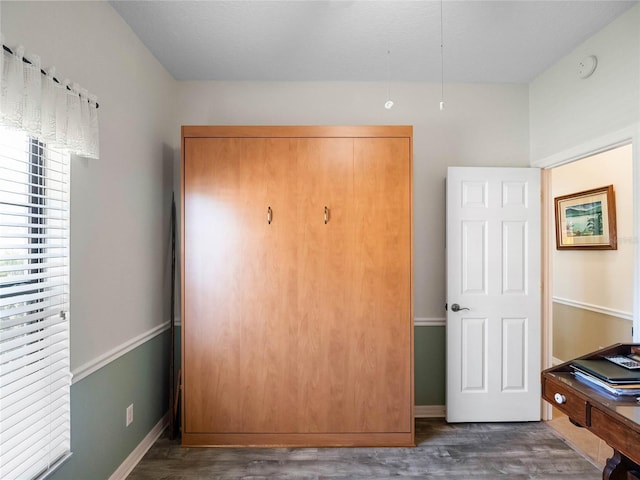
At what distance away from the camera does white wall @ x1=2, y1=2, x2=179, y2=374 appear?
4.99 feet

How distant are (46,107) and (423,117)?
7.99 feet

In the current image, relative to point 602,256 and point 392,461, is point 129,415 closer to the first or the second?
point 392,461

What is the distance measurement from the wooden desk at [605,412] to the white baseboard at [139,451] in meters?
2.32

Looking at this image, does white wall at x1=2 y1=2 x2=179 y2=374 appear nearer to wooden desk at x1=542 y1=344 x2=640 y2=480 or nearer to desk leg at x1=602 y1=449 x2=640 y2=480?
wooden desk at x1=542 y1=344 x2=640 y2=480

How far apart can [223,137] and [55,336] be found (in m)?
1.44

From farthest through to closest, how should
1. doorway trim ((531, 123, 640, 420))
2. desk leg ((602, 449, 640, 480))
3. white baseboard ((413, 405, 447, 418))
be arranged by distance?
white baseboard ((413, 405, 447, 418)) < doorway trim ((531, 123, 640, 420)) < desk leg ((602, 449, 640, 480))

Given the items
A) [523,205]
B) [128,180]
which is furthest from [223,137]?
[523,205]

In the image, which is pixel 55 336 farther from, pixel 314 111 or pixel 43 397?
pixel 314 111

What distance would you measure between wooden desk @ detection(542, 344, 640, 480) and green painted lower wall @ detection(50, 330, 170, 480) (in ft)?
7.19

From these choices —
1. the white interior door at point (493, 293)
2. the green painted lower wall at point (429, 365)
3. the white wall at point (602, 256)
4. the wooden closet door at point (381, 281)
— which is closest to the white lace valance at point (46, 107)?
the wooden closet door at point (381, 281)

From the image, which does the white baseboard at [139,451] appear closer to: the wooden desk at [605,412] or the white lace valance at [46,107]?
the white lace valance at [46,107]

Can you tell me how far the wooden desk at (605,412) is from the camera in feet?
3.80

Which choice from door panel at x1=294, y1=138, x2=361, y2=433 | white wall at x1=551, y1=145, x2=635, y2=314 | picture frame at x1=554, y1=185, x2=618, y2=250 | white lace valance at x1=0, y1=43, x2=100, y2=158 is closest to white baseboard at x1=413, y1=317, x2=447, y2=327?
door panel at x1=294, y1=138, x2=361, y2=433

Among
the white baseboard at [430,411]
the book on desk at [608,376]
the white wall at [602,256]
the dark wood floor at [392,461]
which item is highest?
the white wall at [602,256]
